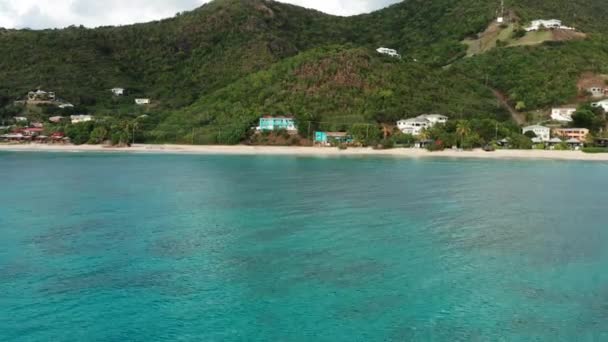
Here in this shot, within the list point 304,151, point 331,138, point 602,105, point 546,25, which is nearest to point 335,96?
point 331,138

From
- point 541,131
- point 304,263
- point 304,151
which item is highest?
point 541,131

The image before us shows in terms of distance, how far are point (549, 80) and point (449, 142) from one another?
38993 mm

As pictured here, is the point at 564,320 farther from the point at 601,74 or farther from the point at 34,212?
the point at 601,74

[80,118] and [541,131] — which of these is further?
[80,118]

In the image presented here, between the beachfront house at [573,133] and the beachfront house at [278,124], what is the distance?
36.4 m

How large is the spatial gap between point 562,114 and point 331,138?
3765 cm

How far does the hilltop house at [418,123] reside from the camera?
8225 centimetres

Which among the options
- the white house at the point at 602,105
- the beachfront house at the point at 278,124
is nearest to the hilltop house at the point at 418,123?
the beachfront house at the point at 278,124

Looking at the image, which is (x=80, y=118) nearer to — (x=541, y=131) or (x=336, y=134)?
Answer: (x=336, y=134)

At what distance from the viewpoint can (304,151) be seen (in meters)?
77.0

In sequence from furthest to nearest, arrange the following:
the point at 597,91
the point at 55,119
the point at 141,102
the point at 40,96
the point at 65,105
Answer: the point at 141,102 → the point at 40,96 → the point at 65,105 → the point at 55,119 → the point at 597,91

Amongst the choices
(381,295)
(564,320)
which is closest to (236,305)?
(381,295)

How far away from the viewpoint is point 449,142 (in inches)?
2975

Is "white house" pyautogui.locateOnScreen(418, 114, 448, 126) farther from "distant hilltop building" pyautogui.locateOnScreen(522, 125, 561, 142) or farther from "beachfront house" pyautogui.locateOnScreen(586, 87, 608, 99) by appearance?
"beachfront house" pyautogui.locateOnScreen(586, 87, 608, 99)
